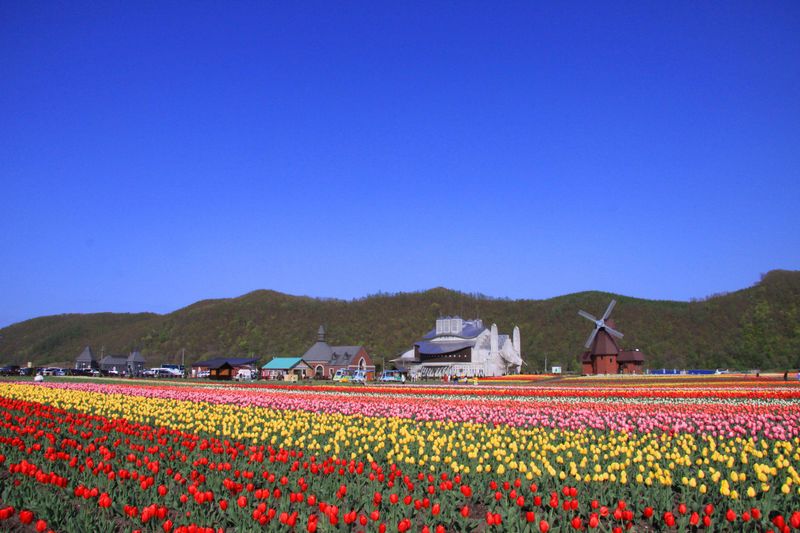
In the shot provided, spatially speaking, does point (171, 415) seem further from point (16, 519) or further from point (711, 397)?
point (711, 397)

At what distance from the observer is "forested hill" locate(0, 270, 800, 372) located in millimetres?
93062

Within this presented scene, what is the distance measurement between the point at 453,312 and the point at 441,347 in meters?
44.1

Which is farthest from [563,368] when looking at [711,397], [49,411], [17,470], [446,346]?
[17,470]

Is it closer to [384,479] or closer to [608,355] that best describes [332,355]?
[608,355]

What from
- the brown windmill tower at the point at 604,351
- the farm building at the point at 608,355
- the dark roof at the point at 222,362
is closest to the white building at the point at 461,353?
the farm building at the point at 608,355

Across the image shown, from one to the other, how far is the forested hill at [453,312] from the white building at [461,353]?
838 cm

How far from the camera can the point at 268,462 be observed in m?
9.84

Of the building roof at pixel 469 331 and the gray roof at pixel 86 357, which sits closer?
the building roof at pixel 469 331

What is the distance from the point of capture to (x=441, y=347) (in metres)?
85.9

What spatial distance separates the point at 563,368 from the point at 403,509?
91.9 m

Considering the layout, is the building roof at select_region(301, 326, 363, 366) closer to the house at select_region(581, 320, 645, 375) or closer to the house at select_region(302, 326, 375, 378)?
the house at select_region(302, 326, 375, 378)

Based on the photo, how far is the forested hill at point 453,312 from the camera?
93062 mm

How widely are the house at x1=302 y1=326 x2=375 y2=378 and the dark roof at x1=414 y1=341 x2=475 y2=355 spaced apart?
8.11 metres

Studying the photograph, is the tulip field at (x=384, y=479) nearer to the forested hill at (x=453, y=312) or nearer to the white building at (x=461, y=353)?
the white building at (x=461, y=353)
